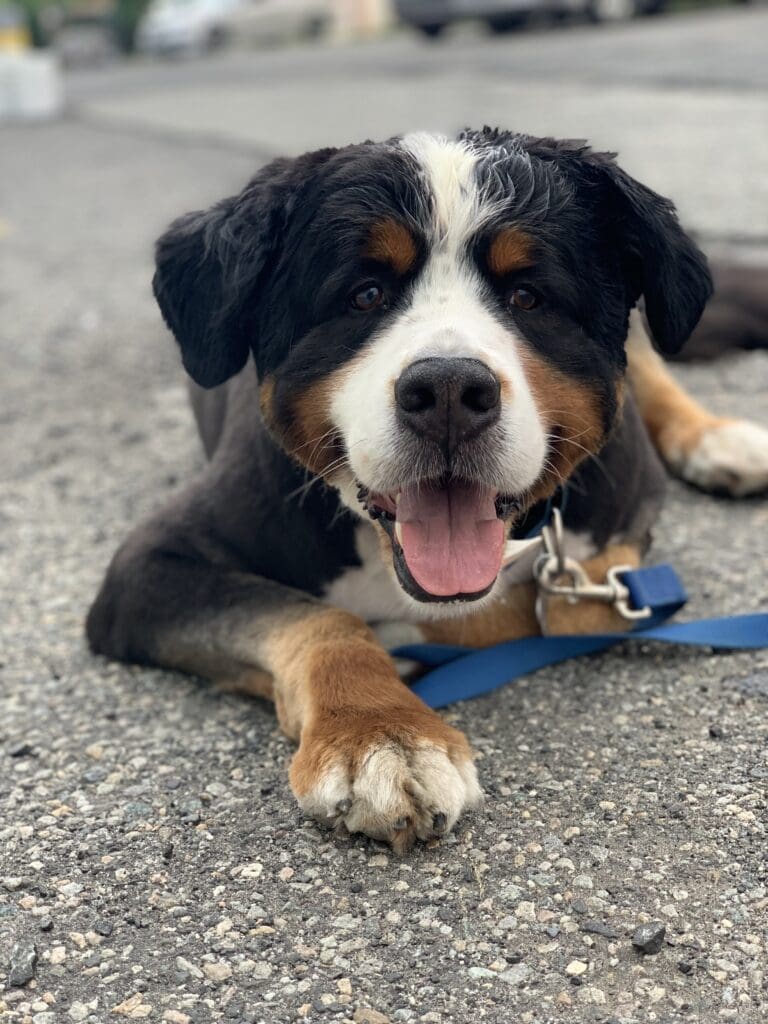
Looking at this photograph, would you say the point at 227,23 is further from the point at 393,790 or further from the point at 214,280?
the point at 393,790

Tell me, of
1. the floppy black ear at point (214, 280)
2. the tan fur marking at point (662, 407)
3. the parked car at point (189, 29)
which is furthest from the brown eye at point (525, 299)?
the parked car at point (189, 29)

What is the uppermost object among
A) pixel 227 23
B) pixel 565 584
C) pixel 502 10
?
pixel 565 584

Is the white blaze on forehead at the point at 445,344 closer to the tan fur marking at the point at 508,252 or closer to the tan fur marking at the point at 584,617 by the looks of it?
the tan fur marking at the point at 508,252

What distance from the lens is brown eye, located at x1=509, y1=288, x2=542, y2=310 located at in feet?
9.79

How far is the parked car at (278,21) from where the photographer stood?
39312 mm

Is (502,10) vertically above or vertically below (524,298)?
below

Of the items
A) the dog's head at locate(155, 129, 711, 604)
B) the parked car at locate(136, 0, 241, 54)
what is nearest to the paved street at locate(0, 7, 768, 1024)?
the dog's head at locate(155, 129, 711, 604)

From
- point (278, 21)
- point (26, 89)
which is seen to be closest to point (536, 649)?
Result: point (26, 89)

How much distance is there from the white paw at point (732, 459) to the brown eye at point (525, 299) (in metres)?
1.60

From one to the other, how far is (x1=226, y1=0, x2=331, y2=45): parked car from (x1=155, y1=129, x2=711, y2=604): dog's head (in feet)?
127

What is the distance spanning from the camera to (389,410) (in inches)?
111

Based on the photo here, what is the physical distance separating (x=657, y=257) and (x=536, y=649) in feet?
3.34

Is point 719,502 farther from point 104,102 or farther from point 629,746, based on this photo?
point 104,102

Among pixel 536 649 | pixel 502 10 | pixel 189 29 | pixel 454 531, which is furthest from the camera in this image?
pixel 189 29
